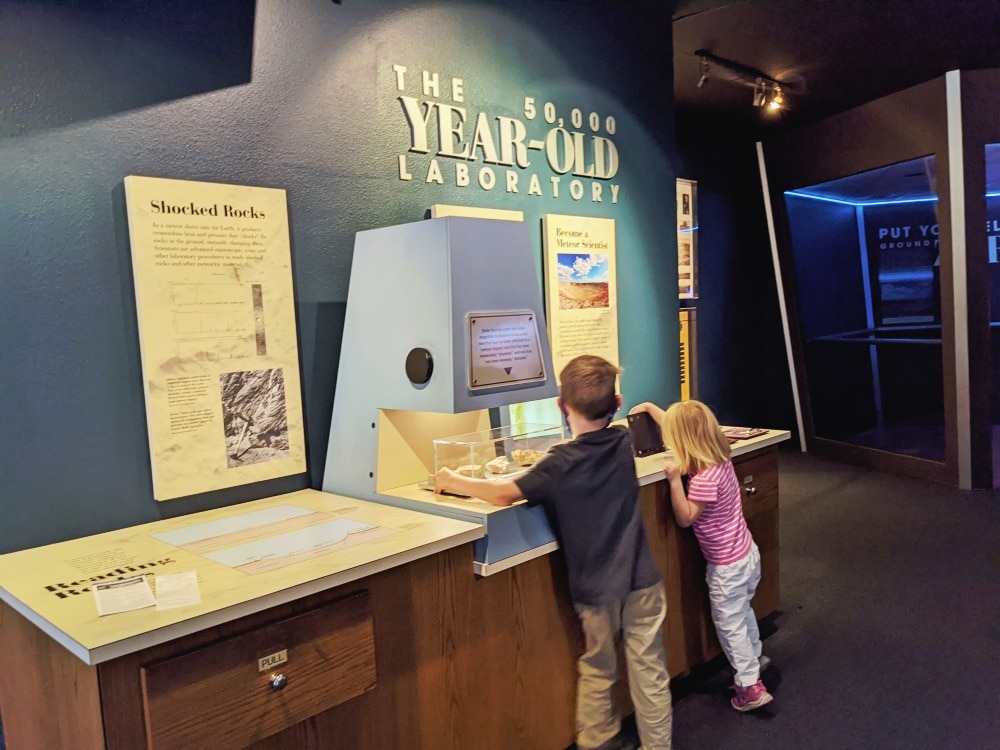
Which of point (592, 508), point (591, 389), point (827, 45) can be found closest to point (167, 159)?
point (591, 389)

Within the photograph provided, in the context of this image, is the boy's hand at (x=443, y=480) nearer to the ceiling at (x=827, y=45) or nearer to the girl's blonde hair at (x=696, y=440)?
the girl's blonde hair at (x=696, y=440)

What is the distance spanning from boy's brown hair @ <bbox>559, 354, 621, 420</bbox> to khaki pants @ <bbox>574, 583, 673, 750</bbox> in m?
0.56

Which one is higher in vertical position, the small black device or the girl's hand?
the small black device

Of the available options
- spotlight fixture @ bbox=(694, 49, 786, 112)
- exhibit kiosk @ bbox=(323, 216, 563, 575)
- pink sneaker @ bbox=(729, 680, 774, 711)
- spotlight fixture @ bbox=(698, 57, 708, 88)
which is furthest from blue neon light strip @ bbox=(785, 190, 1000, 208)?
exhibit kiosk @ bbox=(323, 216, 563, 575)

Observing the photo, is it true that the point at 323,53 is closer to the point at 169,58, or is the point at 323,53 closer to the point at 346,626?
the point at 169,58

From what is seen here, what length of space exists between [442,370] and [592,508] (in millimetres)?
574

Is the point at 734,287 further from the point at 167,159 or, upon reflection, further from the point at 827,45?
the point at 167,159

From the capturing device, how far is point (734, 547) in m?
2.65

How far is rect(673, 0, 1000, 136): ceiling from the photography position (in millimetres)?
4137

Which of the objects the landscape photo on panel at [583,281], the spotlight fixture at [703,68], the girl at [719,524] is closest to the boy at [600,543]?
the girl at [719,524]

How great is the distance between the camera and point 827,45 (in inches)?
184

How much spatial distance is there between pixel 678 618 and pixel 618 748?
0.53 m

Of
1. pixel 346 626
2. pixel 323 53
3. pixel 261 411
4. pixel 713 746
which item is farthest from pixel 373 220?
pixel 713 746

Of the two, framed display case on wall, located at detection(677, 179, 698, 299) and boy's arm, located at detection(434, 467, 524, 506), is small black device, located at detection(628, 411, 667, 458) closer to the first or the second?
boy's arm, located at detection(434, 467, 524, 506)
